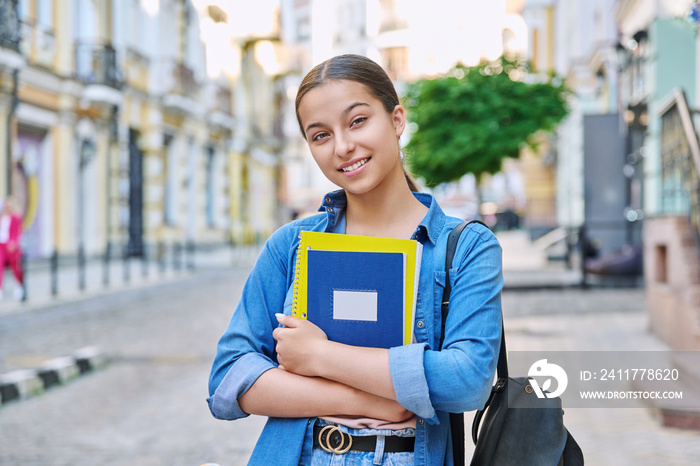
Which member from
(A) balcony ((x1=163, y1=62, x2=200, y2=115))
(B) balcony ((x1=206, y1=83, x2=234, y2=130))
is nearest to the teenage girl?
(A) balcony ((x1=163, y1=62, x2=200, y2=115))

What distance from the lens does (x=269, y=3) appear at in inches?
1344

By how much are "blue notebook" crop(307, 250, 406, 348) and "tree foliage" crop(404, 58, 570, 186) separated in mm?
18640

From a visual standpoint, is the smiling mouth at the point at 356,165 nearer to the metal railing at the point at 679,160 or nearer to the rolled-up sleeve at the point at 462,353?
the rolled-up sleeve at the point at 462,353

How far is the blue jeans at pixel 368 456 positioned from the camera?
1.52 m

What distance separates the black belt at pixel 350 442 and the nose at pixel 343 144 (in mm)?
584

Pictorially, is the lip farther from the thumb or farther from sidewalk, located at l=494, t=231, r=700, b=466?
sidewalk, located at l=494, t=231, r=700, b=466

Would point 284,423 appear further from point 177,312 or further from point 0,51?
point 0,51

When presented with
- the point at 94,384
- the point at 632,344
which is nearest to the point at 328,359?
the point at 94,384

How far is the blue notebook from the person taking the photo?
5.02 feet

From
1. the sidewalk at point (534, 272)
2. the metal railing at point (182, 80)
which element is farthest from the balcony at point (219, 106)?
the sidewalk at point (534, 272)

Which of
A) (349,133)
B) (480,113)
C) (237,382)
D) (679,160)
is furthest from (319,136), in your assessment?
(480,113)

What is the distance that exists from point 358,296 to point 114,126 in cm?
1958

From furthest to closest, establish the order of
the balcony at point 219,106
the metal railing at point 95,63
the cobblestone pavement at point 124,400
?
the balcony at point 219,106 < the metal railing at point 95,63 < the cobblestone pavement at point 124,400

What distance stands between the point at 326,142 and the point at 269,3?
34.2 m
